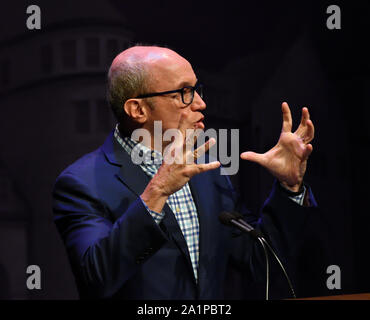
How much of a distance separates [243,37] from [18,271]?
1.84 m

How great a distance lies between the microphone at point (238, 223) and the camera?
152 cm

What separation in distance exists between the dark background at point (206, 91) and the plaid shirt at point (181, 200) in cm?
85

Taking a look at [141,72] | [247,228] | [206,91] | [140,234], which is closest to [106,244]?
[140,234]

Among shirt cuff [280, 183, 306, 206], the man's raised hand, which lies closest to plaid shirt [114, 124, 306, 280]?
shirt cuff [280, 183, 306, 206]

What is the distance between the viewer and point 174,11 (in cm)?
273

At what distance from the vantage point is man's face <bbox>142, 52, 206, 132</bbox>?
5.68 feet

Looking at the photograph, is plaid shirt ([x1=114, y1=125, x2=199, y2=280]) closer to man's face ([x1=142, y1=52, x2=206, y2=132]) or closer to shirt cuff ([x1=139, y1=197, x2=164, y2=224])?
man's face ([x1=142, y1=52, x2=206, y2=132])

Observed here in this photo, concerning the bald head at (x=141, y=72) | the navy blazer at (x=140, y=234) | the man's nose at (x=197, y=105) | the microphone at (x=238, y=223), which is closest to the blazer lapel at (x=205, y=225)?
the navy blazer at (x=140, y=234)

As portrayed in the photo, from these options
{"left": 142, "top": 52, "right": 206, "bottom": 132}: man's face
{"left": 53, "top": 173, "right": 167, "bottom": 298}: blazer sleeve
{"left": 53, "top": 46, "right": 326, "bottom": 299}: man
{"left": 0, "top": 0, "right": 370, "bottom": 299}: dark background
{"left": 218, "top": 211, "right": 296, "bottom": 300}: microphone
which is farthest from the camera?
{"left": 0, "top": 0, "right": 370, "bottom": 299}: dark background

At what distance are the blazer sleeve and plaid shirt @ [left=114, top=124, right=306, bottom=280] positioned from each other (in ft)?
0.79

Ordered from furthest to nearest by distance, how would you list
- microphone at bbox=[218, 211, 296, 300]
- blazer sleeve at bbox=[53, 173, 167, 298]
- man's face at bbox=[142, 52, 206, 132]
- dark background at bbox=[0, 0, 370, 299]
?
dark background at bbox=[0, 0, 370, 299] < man's face at bbox=[142, 52, 206, 132] < microphone at bbox=[218, 211, 296, 300] < blazer sleeve at bbox=[53, 173, 167, 298]

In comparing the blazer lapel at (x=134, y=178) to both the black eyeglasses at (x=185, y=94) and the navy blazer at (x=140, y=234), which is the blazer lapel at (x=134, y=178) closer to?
the navy blazer at (x=140, y=234)

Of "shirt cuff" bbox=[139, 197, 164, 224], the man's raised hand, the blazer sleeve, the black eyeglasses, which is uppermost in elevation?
the black eyeglasses
